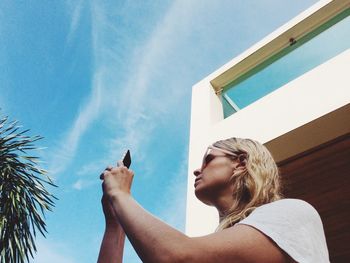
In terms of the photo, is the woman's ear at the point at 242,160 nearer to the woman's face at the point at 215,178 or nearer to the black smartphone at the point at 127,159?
the woman's face at the point at 215,178

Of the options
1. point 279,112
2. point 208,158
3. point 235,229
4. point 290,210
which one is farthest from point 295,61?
point 235,229

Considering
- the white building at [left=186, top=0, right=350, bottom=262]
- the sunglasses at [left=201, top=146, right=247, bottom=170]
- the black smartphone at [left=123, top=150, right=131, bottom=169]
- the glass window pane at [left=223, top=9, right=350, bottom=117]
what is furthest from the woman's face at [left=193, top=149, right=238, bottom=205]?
the glass window pane at [left=223, top=9, right=350, bottom=117]

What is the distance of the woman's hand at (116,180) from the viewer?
41.9 inches

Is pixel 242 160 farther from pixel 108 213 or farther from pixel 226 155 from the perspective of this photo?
pixel 108 213

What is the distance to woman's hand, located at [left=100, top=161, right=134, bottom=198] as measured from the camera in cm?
106

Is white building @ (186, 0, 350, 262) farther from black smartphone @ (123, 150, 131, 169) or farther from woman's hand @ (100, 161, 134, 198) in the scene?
woman's hand @ (100, 161, 134, 198)

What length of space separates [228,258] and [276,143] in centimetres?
238

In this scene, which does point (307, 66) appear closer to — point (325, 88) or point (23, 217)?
point (325, 88)

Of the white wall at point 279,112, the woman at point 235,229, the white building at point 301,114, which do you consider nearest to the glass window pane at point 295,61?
the white building at point 301,114

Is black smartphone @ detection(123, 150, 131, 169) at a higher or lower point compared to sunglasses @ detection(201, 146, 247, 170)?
lower

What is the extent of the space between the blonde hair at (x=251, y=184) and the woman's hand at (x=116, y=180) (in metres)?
0.34

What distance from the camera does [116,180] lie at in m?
1.11

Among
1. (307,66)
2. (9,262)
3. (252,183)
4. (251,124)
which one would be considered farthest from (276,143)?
(9,262)

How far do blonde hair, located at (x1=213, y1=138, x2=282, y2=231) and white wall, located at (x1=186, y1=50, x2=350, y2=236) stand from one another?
62.5 inches
